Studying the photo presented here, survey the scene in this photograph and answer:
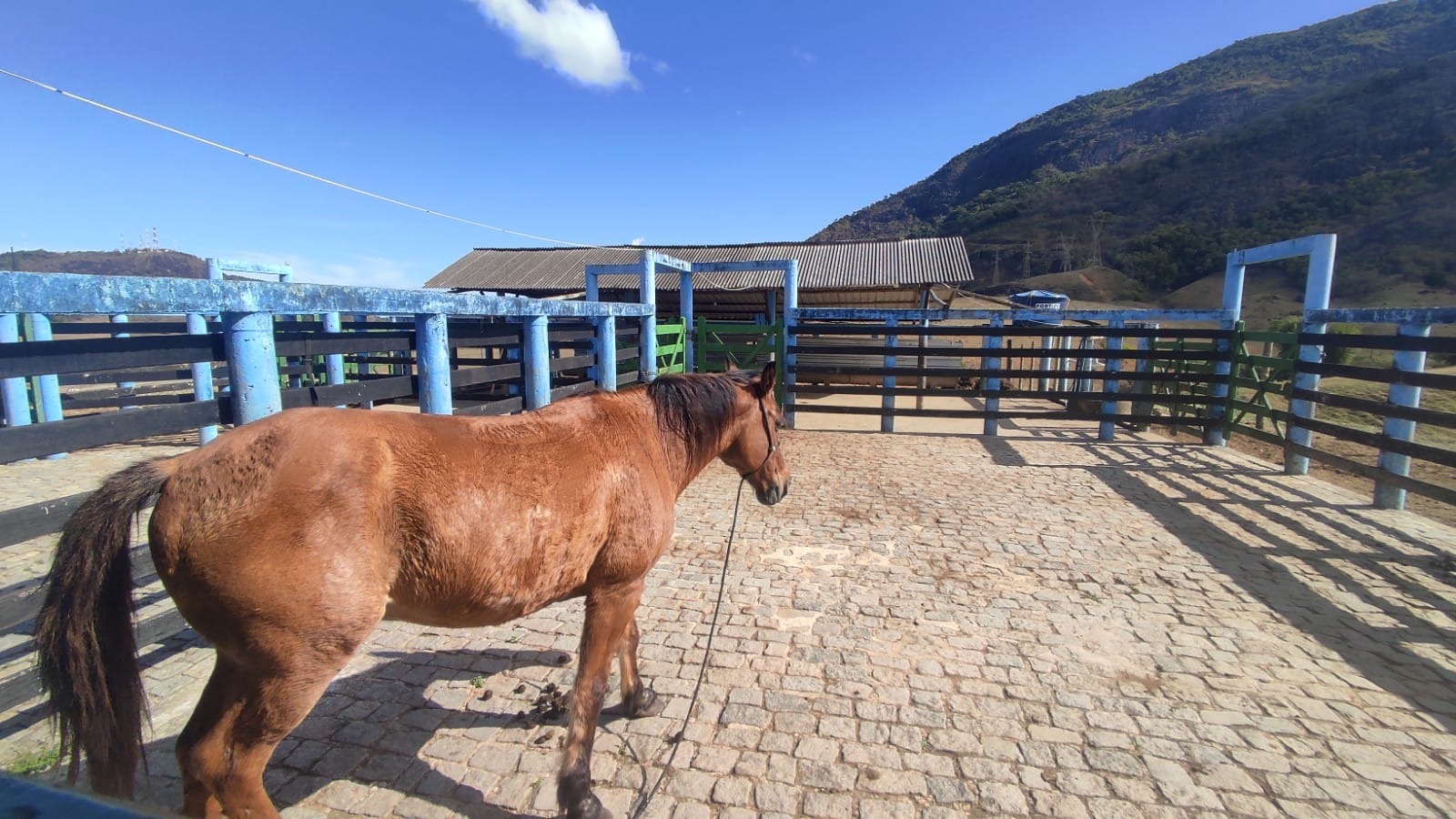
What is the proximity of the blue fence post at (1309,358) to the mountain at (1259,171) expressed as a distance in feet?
123

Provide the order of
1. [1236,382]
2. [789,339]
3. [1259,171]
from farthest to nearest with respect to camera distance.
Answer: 1. [1259,171]
2. [789,339]
3. [1236,382]

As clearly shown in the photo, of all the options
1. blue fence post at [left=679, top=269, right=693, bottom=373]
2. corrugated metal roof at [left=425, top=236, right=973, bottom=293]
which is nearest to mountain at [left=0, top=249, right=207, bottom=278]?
corrugated metal roof at [left=425, top=236, right=973, bottom=293]

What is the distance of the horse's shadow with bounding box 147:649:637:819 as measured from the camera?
2404 mm

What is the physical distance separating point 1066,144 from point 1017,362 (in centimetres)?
8688

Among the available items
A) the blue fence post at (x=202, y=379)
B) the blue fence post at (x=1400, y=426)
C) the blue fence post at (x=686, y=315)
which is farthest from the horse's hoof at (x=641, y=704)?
the blue fence post at (x=686, y=315)

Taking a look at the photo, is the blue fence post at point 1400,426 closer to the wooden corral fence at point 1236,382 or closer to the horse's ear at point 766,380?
the wooden corral fence at point 1236,382

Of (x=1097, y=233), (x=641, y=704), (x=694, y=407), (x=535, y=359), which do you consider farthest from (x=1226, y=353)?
(x=1097, y=233)

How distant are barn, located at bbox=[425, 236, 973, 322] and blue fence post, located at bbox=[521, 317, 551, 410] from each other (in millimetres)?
9566

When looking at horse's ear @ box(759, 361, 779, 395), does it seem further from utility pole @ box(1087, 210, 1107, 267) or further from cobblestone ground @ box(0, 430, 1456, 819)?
utility pole @ box(1087, 210, 1107, 267)

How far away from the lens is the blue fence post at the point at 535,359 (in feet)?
18.0

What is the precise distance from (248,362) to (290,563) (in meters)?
1.66

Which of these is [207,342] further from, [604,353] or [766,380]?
[604,353]

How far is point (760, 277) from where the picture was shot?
17453mm

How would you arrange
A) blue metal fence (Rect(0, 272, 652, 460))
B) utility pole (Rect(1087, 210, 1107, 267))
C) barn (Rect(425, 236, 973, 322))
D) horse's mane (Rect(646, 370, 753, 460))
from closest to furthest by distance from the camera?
blue metal fence (Rect(0, 272, 652, 460)) → horse's mane (Rect(646, 370, 753, 460)) → barn (Rect(425, 236, 973, 322)) → utility pole (Rect(1087, 210, 1107, 267))
